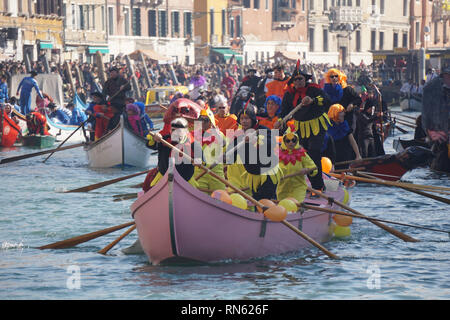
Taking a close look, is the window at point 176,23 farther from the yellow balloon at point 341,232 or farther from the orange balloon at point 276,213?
the orange balloon at point 276,213

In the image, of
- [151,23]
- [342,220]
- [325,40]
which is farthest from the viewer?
[325,40]

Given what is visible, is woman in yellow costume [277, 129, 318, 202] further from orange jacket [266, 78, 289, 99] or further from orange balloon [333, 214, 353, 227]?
orange jacket [266, 78, 289, 99]

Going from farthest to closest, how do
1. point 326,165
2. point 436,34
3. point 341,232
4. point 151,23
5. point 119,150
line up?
1. point 436,34
2. point 151,23
3. point 119,150
4. point 326,165
5. point 341,232

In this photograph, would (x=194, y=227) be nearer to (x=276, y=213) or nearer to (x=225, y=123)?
(x=276, y=213)

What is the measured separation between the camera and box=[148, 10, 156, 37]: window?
57.5 meters

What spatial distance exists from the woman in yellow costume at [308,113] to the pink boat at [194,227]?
2393 millimetres

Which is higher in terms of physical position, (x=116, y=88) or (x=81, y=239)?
(x=116, y=88)

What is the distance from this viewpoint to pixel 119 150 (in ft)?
65.3

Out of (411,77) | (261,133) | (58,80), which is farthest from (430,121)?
(411,77)

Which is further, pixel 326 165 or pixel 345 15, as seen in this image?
pixel 345 15

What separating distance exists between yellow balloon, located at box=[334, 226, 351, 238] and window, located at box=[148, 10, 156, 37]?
152 ft

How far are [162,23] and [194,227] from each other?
4997 centimetres

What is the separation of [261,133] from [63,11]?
37.5 meters

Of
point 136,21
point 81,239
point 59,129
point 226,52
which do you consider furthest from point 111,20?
point 81,239
